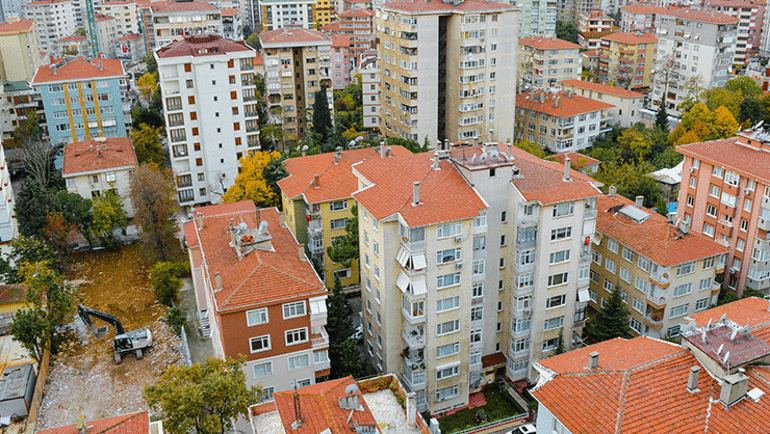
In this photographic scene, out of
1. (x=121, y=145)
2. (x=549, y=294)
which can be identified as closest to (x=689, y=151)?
(x=549, y=294)

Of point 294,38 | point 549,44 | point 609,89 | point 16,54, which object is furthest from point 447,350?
point 16,54

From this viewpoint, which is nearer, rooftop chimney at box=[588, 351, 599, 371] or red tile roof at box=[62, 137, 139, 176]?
rooftop chimney at box=[588, 351, 599, 371]

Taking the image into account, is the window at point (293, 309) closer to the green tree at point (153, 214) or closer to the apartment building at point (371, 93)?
the green tree at point (153, 214)

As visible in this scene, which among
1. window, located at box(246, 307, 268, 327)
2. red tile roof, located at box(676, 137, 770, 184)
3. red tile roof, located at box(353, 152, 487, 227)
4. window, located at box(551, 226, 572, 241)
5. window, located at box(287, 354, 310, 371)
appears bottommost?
window, located at box(287, 354, 310, 371)

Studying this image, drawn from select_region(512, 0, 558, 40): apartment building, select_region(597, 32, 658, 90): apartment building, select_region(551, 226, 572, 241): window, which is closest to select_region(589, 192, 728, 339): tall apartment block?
select_region(551, 226, 572, 241): window

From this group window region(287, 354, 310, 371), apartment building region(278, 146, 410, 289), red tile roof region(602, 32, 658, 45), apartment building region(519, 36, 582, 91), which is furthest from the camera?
red tile roof region(602, 32, 658, 45)

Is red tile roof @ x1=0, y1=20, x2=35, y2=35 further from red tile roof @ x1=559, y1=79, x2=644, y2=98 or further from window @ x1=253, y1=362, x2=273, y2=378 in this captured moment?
window @ x1=253, y1=362, x2=273, y2=378
